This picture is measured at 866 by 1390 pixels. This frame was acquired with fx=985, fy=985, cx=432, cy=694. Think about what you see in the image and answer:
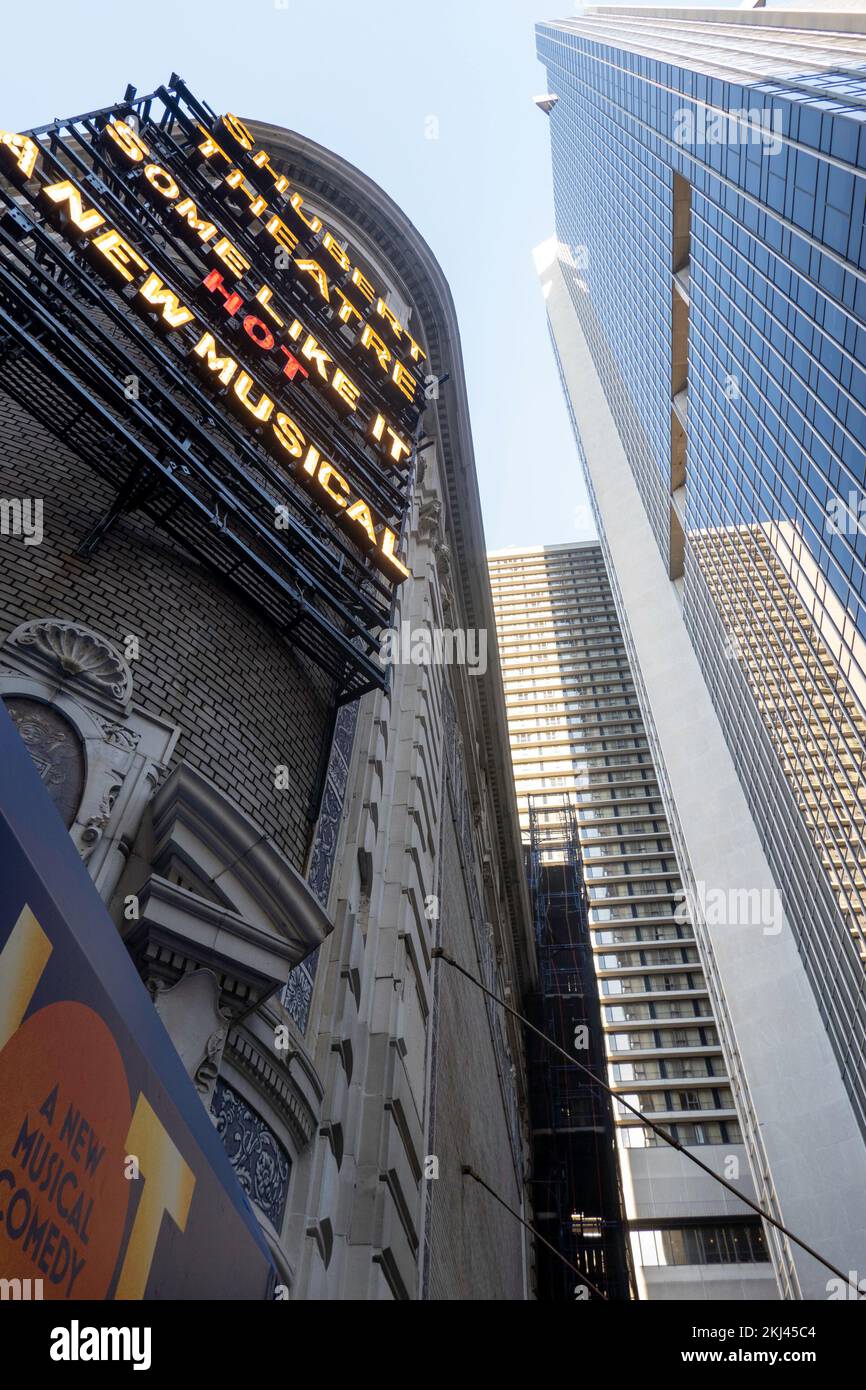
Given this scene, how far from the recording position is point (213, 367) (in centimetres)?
1497

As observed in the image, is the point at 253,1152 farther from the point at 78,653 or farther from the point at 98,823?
the point at 78,653

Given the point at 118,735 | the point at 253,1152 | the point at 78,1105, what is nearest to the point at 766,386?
the point at 118,735

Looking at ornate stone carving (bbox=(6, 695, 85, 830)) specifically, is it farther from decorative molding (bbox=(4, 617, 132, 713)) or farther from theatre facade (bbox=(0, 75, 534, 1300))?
decorative molding (bbox=(4, 617, 132, 713))

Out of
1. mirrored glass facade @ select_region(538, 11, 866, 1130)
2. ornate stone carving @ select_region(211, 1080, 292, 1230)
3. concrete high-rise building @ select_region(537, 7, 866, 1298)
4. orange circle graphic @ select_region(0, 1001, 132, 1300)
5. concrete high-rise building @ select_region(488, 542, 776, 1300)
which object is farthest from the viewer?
concrete high-rise building @ select_region(488, 542, 776, 1300)

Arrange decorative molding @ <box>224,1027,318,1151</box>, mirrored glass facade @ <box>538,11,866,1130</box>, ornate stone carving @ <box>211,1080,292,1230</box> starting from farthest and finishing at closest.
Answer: mirrored glass facade @ <box>538,11,866,1130</box>
decorative molding @ <box>224,1027,318,1151</box>
ornate stone carving @ <box>211,1080,292,1230</box>

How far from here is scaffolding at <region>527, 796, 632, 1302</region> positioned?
136ft

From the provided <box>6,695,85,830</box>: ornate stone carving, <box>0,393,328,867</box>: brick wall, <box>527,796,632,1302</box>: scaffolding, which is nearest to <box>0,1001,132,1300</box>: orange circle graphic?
<box>6,695,85,830</box>: ornate stone carving

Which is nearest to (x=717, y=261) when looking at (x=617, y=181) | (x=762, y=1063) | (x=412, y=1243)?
(x=617, y=181)

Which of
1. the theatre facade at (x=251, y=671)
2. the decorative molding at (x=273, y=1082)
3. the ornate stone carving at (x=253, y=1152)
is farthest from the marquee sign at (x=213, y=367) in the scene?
the ornate stone carving at (x=253, y=1152)

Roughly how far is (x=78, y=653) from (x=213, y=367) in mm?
6360

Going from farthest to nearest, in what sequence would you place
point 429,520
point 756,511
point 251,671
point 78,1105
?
1. point 756,511
2. point 429,520
3. point 251,671
4. point 78,1105

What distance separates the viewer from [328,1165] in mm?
10672

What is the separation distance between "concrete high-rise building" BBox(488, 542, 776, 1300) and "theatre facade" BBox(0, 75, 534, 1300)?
30880mm

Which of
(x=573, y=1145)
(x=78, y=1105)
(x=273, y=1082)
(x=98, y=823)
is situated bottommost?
(x=78, y=1105)
